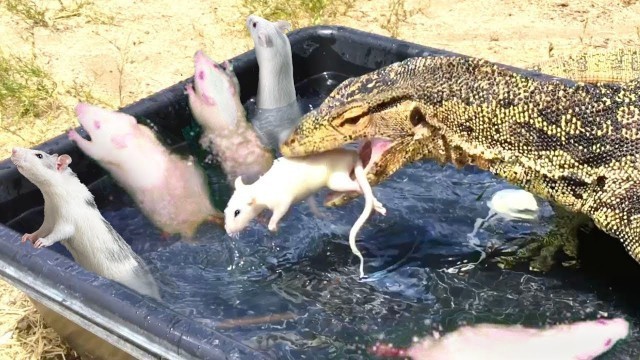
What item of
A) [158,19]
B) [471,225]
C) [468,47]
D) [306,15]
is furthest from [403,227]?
[158,19]

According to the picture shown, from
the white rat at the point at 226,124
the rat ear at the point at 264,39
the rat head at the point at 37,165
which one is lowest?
the white rat at the point at 226,124

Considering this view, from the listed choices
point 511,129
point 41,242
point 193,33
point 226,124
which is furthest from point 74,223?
point 193,33

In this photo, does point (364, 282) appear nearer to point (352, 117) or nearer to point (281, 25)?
point (352, 117)

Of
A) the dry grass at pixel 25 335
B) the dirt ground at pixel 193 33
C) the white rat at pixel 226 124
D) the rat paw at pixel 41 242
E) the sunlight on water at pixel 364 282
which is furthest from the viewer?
the dirt ground at pixel 193 33

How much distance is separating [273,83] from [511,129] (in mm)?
1778

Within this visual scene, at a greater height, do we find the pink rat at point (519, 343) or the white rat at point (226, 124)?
the white rat at point (226, 124)

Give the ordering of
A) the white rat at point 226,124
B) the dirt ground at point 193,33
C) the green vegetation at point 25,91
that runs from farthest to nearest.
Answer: the dirt ground at point 193,33 < the green vegetation at point 25,91 < the white rat at point 226,124

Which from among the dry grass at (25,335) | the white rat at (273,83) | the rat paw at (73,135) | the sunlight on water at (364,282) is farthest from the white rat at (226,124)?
the dry grass at (25,335)

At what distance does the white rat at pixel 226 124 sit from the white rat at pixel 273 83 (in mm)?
246

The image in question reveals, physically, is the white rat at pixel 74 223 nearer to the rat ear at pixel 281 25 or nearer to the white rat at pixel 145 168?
the white rat at pixel 145 168

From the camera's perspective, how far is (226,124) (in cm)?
434

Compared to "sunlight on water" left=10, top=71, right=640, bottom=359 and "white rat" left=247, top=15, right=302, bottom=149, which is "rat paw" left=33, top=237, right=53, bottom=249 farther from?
"white rat" left=247, top=15, right=302, bottom=149

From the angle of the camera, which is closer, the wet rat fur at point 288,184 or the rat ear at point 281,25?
the wet rat fur at point 288,184

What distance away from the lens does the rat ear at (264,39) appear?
458 centimetres
